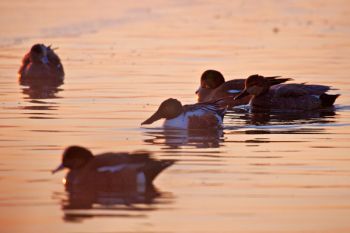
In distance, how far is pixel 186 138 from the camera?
51.7 ft

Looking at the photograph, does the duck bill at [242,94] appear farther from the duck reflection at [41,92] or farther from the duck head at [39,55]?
the duck head at [39,55]

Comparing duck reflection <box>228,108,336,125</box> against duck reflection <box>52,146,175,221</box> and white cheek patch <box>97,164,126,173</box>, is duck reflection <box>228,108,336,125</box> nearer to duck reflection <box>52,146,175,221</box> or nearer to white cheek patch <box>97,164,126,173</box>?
duck reflection <box>52,146,175,221</box>

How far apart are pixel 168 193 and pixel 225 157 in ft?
7.39

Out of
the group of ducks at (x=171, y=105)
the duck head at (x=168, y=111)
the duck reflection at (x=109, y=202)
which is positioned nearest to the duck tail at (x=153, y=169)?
the group of ducks at (x=171, y=105)

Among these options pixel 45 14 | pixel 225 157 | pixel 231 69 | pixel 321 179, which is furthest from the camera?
pixel 45 14

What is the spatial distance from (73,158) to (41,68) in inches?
500

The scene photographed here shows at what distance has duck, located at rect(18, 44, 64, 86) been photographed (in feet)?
77.2

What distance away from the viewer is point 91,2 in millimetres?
38562

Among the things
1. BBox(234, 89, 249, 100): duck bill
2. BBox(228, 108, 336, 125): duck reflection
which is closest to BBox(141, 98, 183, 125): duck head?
BBox(228, 108, 336, 125): duck reflection

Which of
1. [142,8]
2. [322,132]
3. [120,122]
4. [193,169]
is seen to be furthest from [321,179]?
[142,8]

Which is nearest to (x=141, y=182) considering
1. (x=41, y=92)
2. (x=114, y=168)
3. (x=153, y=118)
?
(x=114, y=168)

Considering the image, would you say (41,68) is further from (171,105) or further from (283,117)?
(171,105)

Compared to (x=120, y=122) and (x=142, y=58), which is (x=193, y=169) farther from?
(x=142, y=58)

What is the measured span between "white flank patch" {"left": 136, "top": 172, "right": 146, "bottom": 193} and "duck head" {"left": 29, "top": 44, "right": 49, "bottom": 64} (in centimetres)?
1269
